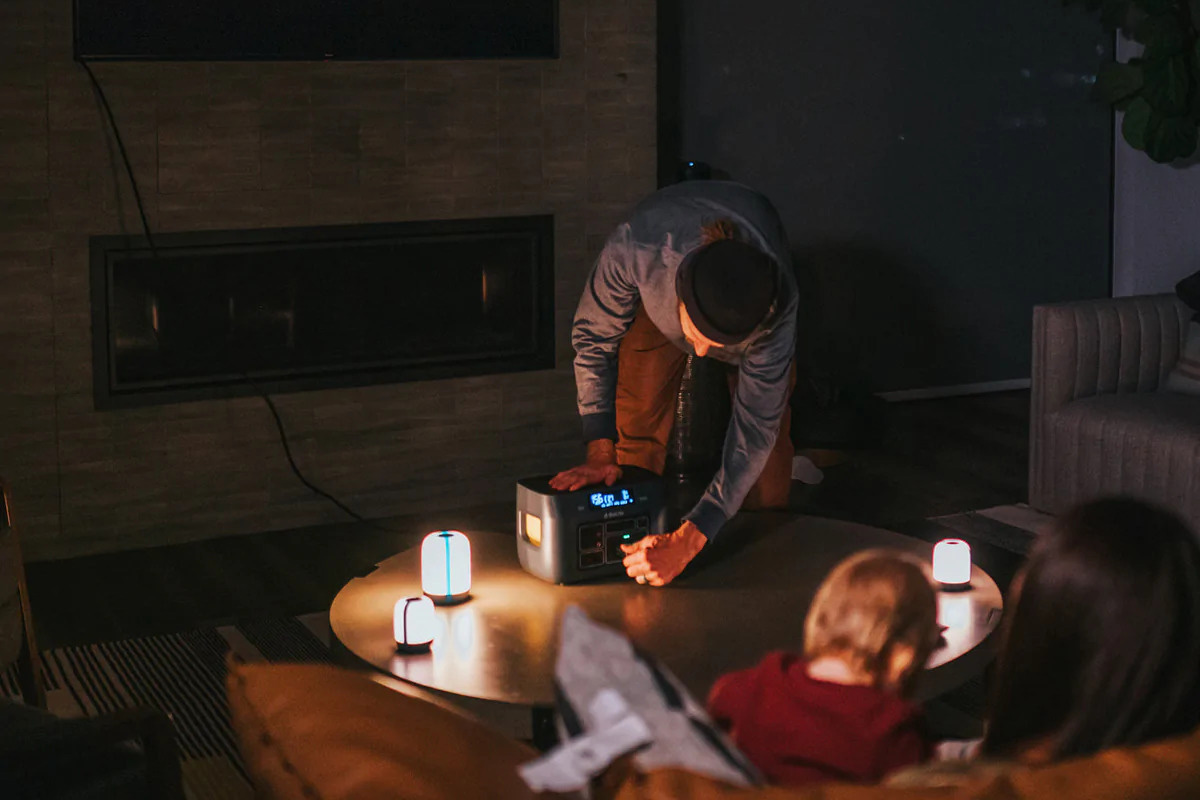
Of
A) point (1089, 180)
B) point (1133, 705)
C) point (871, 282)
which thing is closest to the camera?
point (1133, 705)

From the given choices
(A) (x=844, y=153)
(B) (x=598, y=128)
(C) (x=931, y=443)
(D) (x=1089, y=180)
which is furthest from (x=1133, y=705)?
(D) (x=1089, y=180)

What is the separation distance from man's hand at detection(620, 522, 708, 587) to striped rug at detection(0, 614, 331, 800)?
2.64 feet

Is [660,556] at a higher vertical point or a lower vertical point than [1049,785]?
lower

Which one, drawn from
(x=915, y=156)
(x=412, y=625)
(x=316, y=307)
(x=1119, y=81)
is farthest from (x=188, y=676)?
(x=1119, y=81)

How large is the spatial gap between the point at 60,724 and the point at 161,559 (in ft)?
8.05

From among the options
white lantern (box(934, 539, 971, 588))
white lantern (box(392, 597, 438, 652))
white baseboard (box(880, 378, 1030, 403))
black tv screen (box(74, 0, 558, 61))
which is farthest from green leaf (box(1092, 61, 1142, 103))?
white lantern (box(392, 597, 438, 652))

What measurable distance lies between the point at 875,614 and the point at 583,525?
1.19 m

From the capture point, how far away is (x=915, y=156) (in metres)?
5.88

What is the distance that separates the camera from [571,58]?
185 inches

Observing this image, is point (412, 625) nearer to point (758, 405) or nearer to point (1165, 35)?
point (758, 405)

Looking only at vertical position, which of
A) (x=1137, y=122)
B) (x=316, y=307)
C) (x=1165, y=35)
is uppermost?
(x=1165, y=35)

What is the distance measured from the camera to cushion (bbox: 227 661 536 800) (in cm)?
125

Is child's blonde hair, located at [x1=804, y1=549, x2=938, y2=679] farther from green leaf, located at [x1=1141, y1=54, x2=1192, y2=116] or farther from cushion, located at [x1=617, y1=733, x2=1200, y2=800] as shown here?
green leaf, located at [x1=1141, y1=54, x2=1192, y2=116]

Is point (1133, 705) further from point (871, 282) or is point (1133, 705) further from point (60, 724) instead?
point (871, 282)
